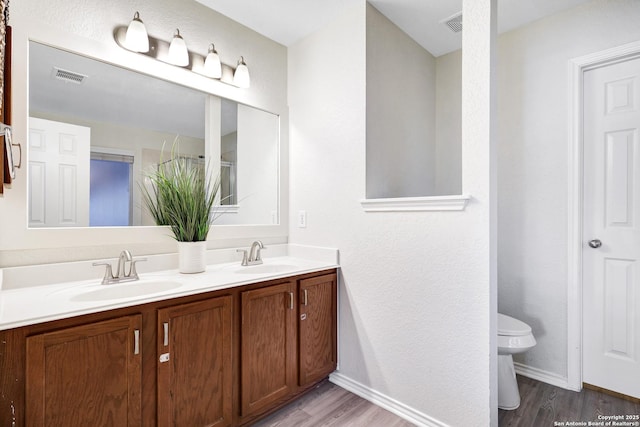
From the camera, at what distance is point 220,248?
2086 mm

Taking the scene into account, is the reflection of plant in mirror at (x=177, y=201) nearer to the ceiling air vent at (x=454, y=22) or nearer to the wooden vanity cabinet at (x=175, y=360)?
the wooden vanity cabinet at (x=175, y=360)

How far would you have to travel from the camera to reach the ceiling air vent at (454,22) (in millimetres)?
2116

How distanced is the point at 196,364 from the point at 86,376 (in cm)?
40

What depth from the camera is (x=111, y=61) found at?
165 centimetres

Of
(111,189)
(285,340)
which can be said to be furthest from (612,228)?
(111,189)

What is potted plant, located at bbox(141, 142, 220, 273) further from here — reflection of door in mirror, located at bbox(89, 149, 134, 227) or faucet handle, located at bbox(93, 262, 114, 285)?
faucet handle, located at bbox(93, 262, 114, 285)

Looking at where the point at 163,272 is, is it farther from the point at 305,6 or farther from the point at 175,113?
the point at 305,6

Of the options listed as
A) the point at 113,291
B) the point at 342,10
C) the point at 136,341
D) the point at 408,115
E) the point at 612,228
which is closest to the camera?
the point at 136,341

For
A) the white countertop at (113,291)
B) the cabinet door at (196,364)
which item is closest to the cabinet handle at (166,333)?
the cabinet door at (196,364)

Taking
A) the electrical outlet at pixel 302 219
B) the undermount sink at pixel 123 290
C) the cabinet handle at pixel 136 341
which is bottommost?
the cabinet handle at pixel 136 341

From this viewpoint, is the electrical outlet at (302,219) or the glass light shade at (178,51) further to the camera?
the electrical outlet at (302,219)

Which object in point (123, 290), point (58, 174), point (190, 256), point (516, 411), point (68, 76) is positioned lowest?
point (516, 411)

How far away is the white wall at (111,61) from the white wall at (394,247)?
1.07 feet

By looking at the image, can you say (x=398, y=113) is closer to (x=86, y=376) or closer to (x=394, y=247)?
(x=394, y=247)
